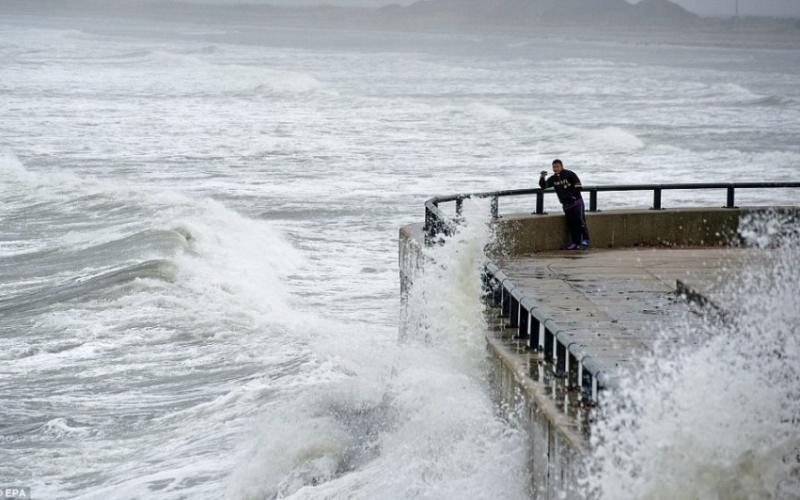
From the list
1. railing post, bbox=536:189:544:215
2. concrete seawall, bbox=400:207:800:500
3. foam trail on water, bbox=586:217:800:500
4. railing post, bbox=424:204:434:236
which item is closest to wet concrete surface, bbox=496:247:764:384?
concrete seawall, bbox=400:207:800:500

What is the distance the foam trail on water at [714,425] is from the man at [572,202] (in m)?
7.27

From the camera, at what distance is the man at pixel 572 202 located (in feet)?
50.9

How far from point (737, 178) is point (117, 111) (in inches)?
1301

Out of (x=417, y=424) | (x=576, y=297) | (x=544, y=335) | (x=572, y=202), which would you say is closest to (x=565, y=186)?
(x=572, y=202)

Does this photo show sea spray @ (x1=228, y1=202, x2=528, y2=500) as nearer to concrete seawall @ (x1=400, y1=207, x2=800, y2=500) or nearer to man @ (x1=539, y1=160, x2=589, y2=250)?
concrete seawall @ (x1=400, y1=207, x2=800, y2=500)

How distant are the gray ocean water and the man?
2660 millimetres

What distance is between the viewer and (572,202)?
15508 millimetres

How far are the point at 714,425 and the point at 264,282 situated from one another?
14.9m

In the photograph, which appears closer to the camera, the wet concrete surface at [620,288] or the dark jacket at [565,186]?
the wet concrete surface at [620,288]
